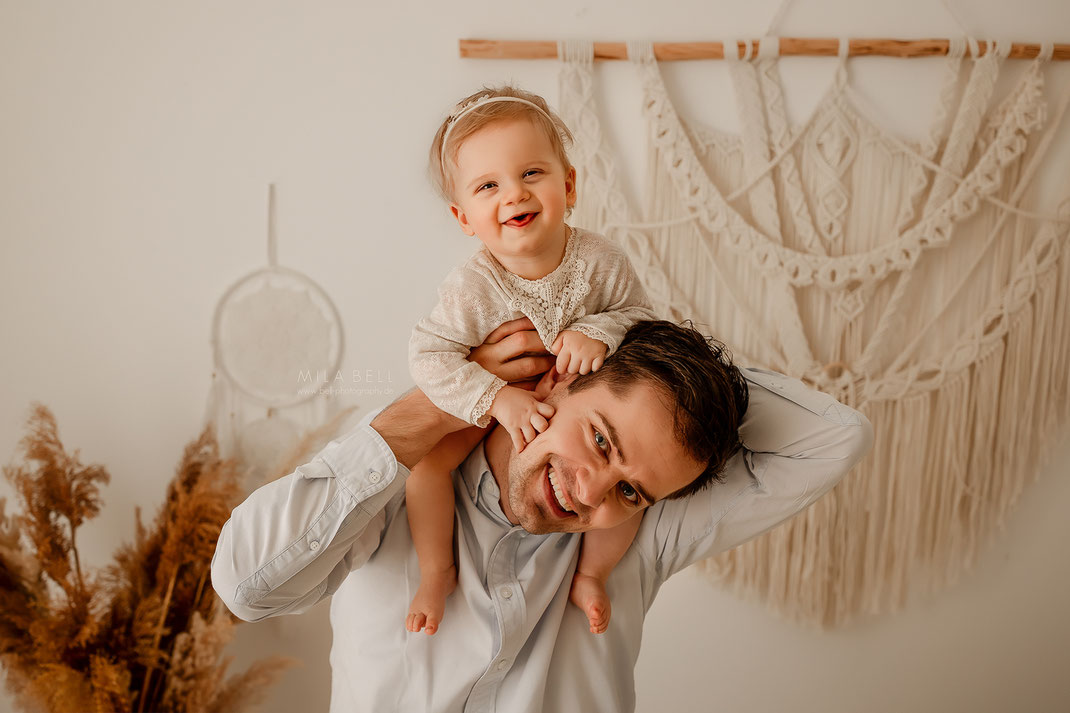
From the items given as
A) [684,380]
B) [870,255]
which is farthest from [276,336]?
[870,255]

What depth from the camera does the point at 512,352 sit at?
3.95 ft

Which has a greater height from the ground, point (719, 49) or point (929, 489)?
point (719, 49)

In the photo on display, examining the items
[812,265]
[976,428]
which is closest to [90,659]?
[812,265]

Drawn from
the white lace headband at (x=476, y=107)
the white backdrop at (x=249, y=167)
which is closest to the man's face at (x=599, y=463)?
the white lace headband at (x=476, y=107)

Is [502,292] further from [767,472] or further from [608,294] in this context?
[767,472]

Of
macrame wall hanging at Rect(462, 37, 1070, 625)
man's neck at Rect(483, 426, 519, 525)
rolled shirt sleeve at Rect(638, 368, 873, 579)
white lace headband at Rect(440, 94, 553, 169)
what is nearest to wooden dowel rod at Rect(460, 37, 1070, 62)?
macrame wall hanging at Rect(462, 37, 1070, 625)

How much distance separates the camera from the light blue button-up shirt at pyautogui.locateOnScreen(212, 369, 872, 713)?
3.87 feet

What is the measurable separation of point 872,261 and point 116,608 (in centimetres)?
220

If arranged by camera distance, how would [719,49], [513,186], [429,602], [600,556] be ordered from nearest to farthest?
[513,186] < [429,602] < [600,556] < [719,49]

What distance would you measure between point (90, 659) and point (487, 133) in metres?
1.62

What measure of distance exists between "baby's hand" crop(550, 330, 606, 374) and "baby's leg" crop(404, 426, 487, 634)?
28cm

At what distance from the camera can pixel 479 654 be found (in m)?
1.29

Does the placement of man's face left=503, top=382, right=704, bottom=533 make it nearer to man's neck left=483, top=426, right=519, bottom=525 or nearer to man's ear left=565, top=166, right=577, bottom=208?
man's neck left=483, top=426, right=519, bottom=525

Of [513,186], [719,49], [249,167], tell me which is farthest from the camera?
[249,167]
